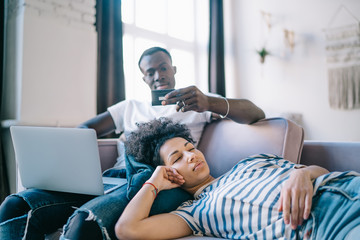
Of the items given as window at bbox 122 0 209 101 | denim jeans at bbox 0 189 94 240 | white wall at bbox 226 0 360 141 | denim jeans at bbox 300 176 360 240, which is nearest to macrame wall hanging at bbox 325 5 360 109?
white wall at bbox 226 0 360 141

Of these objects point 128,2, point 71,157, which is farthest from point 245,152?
point 128,2

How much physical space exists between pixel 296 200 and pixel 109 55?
7.45ft

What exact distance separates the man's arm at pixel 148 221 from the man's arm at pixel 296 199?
0.35 meters

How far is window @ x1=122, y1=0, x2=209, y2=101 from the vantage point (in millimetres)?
3287

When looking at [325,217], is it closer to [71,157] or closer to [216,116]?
[71,157]

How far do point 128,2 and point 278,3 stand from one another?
2.05 metres

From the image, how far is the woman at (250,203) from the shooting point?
0.83 meters

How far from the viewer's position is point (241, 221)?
938 mm

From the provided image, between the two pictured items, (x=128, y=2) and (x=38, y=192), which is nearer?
(x=38, y=192)

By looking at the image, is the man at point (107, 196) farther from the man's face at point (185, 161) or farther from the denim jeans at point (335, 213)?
the denim jeans at point (335, 213)

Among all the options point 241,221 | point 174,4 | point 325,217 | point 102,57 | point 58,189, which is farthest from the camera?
point 174,4

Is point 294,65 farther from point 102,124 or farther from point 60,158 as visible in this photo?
point 60,158

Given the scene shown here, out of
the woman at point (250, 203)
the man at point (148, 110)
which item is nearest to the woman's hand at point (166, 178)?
the woman at point (250, 203)

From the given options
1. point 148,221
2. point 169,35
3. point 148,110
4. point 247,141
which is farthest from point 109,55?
point 148,221
